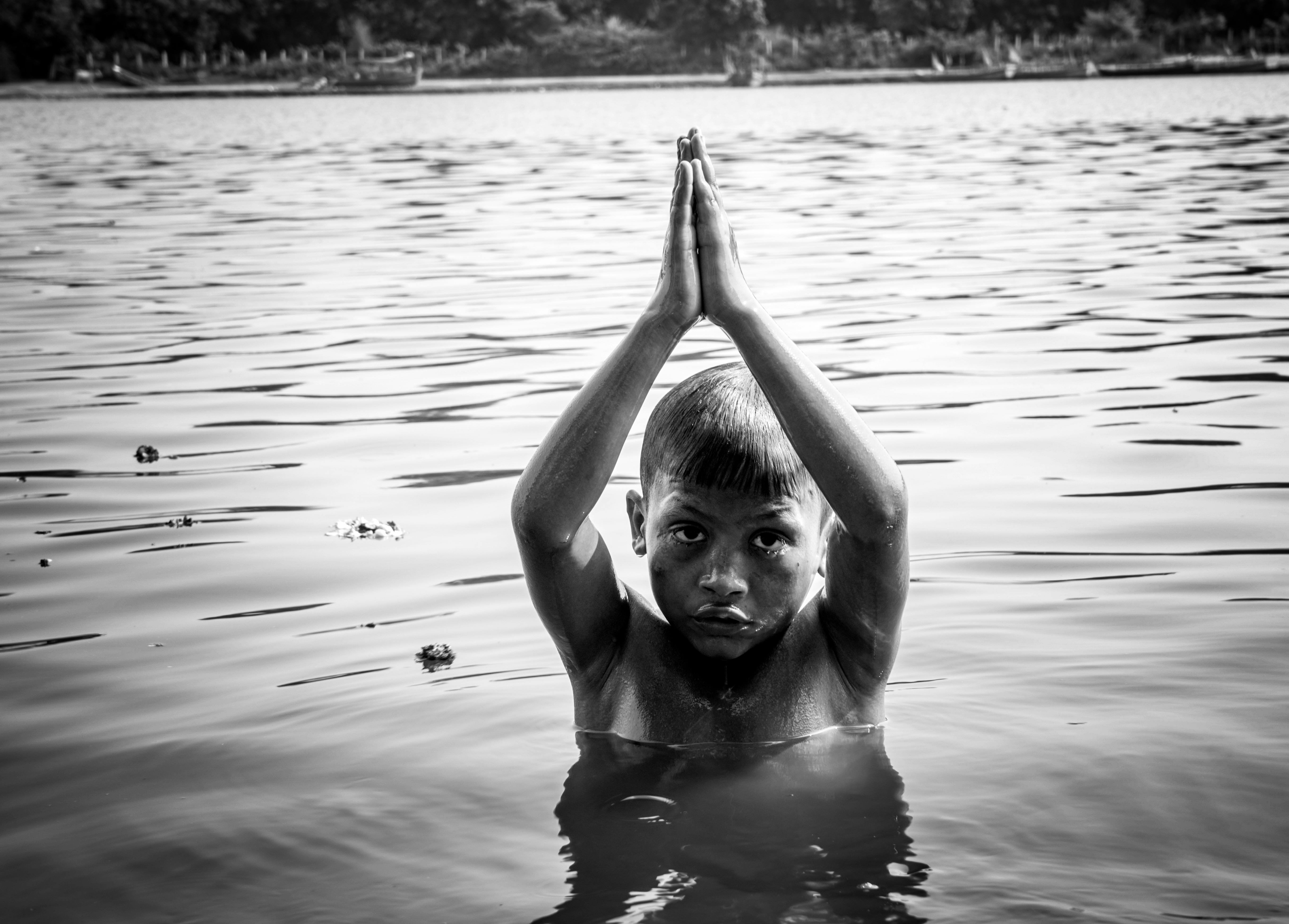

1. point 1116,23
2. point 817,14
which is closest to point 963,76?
point 1116,23

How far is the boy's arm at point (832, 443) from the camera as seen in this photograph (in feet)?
Result: 9.18

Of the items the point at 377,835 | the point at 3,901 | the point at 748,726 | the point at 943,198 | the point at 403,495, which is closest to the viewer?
the point at 3,901

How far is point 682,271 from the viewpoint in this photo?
2.90m

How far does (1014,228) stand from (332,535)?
9705 millimetres

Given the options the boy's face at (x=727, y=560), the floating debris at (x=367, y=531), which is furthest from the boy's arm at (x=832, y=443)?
the floating debris at (x=367, y=531)

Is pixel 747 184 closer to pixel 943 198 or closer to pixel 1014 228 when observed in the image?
pixel 943 198

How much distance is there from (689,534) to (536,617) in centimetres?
152

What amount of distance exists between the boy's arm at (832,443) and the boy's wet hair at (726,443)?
100mm

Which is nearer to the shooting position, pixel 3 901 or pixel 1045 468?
pixel 3 901

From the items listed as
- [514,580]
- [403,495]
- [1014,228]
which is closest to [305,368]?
[403,495]

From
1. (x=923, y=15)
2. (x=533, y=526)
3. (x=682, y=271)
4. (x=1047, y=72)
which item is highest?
(x=923, y=15)

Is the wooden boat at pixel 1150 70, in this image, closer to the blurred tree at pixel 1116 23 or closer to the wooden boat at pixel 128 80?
the blurred tree at pixel 1116 23

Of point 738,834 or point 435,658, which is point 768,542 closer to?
point 738,834

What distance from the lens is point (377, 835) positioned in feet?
9.94
